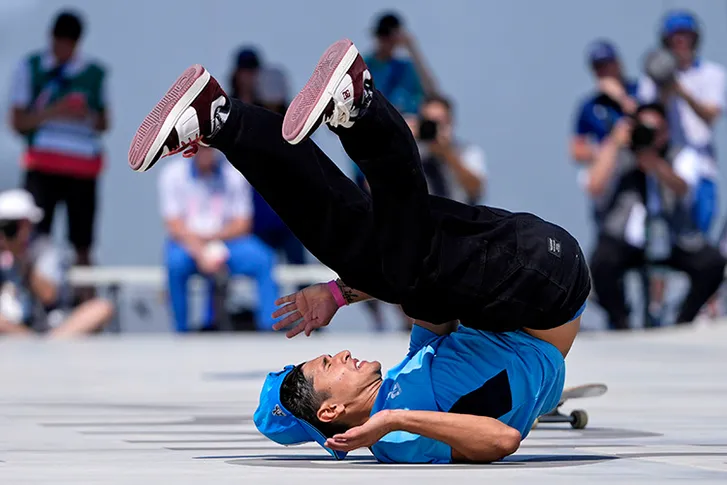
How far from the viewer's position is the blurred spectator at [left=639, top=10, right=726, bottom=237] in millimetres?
14008

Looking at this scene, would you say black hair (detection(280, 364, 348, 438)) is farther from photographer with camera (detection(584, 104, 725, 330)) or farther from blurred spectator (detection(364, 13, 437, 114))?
blurred spectator (detection(364, 13, 437, 114))

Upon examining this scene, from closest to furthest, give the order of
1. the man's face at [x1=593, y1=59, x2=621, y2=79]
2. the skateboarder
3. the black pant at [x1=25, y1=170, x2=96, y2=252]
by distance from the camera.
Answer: the skateboarder → the black pant at [x1=25, y1=170, x2=96, y2=252] → the man's face at [x1=593, y1=59, x2=621, y2=79]

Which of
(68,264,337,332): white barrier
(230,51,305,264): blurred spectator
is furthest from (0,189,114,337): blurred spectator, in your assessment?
(230,51,305,264): blurred spectator

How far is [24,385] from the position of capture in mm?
9359

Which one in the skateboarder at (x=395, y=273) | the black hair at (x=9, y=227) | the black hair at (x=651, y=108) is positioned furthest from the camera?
the black hair at (x=651, y=108)

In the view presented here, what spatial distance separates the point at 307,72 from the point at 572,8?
2.81 meters

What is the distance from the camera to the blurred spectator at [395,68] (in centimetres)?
1421

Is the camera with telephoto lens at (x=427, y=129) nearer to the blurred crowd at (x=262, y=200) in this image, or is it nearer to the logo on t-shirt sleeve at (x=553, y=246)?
the blurred crowd at (x=262, y=200)

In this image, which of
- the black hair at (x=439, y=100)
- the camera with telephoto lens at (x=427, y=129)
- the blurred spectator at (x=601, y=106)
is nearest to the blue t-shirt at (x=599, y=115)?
the blurred spectator at (x=601, y=106)

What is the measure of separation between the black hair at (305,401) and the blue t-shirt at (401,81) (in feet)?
28.8

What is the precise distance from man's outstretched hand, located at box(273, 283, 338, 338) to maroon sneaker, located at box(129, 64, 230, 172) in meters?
Result: 0.64

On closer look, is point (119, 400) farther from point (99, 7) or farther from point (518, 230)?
point (99, 7)

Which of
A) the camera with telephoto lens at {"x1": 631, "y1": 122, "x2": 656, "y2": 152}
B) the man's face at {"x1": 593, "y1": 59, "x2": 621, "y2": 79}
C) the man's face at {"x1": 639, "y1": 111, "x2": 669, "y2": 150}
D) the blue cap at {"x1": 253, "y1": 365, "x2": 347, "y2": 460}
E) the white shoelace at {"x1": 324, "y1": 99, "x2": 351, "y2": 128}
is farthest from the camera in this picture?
the man's face at {"x1": 593, "y1": 59, "x2": 621, "y2": 79}

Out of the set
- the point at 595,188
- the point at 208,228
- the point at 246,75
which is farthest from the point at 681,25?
the point at 208,228
